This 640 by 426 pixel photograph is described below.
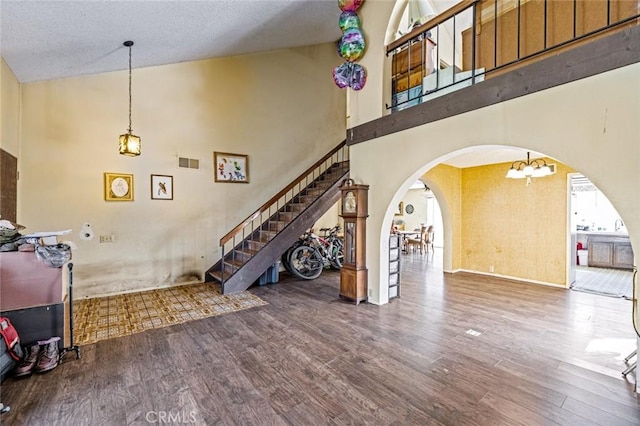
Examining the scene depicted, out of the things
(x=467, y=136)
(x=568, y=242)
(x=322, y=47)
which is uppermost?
(x=322, y=47)

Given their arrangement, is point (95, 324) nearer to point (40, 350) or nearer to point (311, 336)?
point (40, 350)

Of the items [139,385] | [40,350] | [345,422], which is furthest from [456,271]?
[40,350]

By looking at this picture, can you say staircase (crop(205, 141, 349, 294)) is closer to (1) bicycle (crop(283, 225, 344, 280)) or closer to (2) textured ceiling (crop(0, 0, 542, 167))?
(1) bicycle (crop(283, 225, 344, 280))

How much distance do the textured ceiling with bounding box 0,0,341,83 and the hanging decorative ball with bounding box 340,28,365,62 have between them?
0.83 metres

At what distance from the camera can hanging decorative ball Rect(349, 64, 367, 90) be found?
4.35m

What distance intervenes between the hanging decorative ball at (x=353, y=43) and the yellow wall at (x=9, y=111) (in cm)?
440

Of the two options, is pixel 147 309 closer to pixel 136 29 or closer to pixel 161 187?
pixel 161 187

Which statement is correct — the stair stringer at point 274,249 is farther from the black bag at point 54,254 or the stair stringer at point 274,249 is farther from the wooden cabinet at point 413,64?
the black bag at point 54,254

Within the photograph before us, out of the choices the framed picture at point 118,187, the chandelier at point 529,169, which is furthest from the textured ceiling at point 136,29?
the chandelier at point 529,169

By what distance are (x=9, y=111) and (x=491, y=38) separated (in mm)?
6888

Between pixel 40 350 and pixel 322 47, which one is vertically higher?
pixel 322 47

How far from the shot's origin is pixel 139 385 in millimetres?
2350

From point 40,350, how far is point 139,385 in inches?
43.2

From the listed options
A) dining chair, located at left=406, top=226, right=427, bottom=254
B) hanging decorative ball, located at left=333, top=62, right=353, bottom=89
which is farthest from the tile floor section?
dining chair, located at left=406, top=226, right=427, bottom=254
